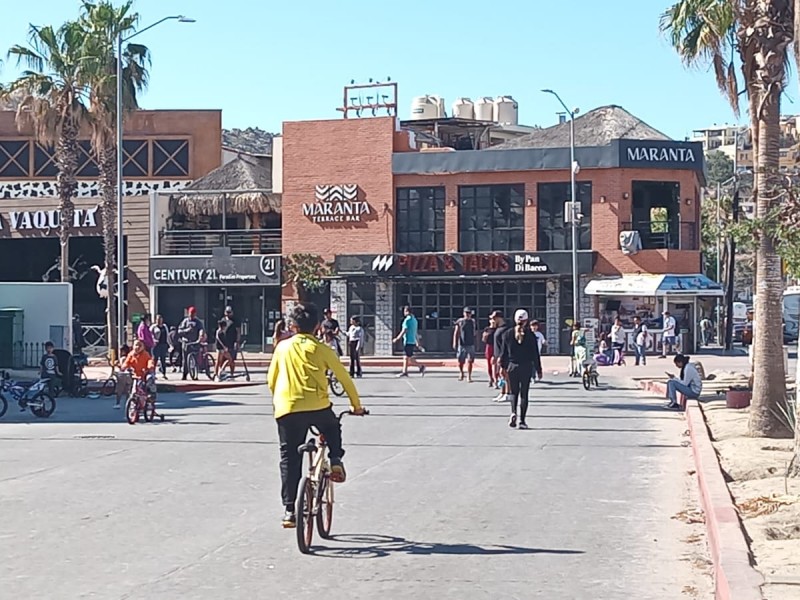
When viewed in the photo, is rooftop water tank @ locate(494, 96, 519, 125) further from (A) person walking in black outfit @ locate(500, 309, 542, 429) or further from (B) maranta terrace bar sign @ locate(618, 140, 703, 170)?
(A) person walking in black outfit @ locate(500, 309, 542, 429)

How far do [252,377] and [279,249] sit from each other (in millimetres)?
17275

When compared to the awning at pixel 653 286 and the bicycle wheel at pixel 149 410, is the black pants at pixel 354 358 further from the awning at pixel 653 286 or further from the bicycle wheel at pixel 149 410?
the awning at pixel 653 286

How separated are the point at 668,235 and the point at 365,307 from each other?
11824 mm

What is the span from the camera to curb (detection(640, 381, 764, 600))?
7.28 m

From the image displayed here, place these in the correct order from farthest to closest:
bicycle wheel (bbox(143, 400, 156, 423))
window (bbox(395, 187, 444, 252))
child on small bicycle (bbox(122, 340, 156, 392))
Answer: window (bbox(395, 187, 444, 252))
bicycle wheel (bbox(143, 400, 156, 423))
child on small bicycle (bbox(122, 340, 156, 392))

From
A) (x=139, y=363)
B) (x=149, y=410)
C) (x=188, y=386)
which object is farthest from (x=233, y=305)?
(x=139, y=363)

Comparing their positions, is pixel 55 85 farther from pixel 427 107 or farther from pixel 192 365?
pixel 427 107

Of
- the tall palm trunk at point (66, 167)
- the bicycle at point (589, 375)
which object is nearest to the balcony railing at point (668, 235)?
the bicycle at point (589, 375)

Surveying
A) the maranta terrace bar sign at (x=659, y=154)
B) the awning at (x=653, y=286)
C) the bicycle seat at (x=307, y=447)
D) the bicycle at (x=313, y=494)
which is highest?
the maranta terrace bar sign at (x=659, y=154)

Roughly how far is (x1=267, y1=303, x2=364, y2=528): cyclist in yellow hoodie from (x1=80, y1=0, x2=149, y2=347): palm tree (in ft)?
107

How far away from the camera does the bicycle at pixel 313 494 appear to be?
29.6 feet

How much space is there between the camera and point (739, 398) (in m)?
21.2

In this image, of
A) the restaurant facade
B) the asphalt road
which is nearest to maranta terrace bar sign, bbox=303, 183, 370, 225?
the restaurant facade

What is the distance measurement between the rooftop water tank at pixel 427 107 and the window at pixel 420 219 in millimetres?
18659
